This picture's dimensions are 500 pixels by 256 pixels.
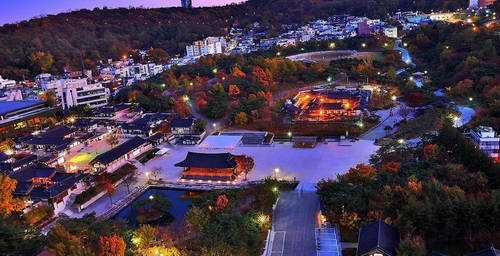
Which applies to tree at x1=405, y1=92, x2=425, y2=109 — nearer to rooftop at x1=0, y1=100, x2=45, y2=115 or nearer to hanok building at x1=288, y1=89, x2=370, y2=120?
hanok building at x1=288, y1=89, x2=370, y2=120

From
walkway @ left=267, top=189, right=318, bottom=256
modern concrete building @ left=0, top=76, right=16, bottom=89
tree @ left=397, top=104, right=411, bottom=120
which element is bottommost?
walkway @ left=267, top=189, right=318, bottom=256

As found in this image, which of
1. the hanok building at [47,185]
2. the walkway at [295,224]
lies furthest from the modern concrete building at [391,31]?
the hanok building at [47,185]

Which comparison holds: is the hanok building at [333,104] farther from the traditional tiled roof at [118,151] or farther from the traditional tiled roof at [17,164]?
the traditional tiled roof at [17,164]

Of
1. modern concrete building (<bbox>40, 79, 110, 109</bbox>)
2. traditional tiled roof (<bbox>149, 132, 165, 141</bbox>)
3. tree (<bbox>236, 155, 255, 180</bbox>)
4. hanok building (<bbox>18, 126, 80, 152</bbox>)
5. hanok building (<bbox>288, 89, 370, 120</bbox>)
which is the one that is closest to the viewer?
tree (<bbox>236, 155, 255, 180</bbox>)

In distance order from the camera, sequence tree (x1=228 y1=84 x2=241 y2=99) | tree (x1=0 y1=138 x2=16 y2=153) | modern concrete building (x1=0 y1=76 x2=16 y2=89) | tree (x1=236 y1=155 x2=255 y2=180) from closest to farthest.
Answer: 1. tree (x1=236 y1=155 x2=255 y2=180)
2. tree (x1=0 y1=138 x2=16 y2=153)
3. tree (x1=228 y1=84 x2=241 y2=99)
4. modern concrete building (x1=0 y1=76 x2=16 y2=89)

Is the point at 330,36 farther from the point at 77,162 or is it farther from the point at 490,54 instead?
the point at 77,162

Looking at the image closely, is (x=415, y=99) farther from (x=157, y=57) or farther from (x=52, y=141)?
(x=157, y=57)

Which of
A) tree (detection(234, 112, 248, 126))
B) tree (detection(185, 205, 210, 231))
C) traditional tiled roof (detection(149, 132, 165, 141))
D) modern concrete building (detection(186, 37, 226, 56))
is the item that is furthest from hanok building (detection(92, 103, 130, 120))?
→ modern concrete building (detection(186, 37, 226, 56))
